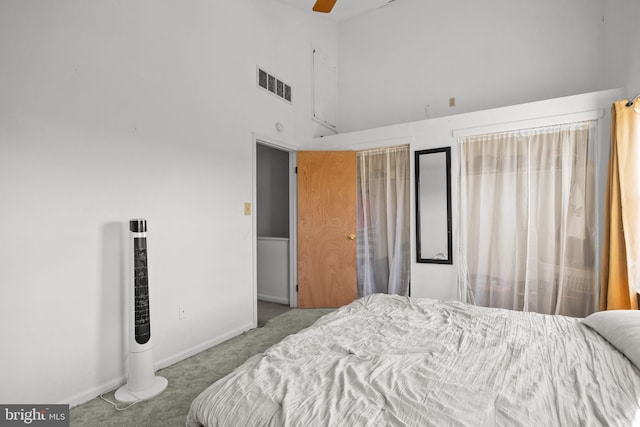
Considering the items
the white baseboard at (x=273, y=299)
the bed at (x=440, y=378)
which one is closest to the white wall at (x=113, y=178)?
the white baseboard at (x=273, y=299)

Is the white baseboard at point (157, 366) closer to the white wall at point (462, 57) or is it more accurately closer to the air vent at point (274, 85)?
the air vent at point (274, 85)

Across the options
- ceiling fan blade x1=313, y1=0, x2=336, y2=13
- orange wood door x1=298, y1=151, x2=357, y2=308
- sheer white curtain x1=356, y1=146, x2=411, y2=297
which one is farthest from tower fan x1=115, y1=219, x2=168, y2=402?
sheer white curtain x1=356, y1=146, x2=411, y2=297

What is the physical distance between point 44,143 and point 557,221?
413 centimetres

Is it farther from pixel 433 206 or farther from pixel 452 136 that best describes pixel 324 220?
pixel 452 136

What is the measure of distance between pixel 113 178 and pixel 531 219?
368cm

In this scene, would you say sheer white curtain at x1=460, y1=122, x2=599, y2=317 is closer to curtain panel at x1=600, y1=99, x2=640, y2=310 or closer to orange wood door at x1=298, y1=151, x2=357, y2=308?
curtain panel at x1=600, y1=99, x2=640, y2=310

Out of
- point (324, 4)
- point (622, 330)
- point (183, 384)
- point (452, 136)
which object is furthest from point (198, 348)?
point (452, 136)

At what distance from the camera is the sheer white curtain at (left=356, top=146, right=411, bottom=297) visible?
3684 mm

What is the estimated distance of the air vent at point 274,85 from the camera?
3.33 metres

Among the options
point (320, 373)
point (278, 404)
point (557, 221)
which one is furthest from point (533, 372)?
point (557, 221)

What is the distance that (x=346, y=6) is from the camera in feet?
13.4

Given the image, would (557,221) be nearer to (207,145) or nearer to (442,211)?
(442,211)

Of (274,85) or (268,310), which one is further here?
(268,310)

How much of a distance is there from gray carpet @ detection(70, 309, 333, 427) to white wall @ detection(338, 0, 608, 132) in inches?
125
